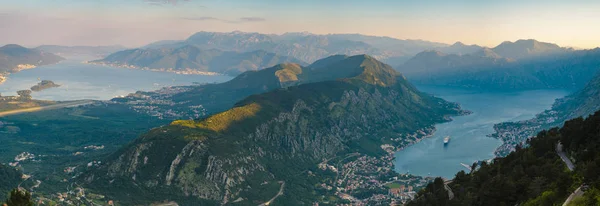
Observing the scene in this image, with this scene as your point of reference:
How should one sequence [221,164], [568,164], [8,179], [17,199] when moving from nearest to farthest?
1. [17,199]
2. [568,164]
3. [8,179]
4. [221,164]

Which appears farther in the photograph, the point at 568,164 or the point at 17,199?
the point at 568,164

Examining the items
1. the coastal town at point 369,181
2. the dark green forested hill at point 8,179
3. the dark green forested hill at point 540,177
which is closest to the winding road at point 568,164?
the dark green forested hill at point 540,177

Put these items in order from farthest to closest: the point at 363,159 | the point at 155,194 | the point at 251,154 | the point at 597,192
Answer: the point at 363,159, the point at 251,154, the point at 155,194, the point at 597,192

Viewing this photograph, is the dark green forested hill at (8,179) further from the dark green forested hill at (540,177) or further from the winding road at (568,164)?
the winding road at (568,164)

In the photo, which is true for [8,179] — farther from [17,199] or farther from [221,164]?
[17,199]

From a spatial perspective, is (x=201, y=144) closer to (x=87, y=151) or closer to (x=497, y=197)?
(x=87, y=151)

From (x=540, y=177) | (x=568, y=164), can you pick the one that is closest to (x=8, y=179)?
(x=540, y=177)

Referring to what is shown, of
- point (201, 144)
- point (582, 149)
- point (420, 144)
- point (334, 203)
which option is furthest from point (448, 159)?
point (582, 149)

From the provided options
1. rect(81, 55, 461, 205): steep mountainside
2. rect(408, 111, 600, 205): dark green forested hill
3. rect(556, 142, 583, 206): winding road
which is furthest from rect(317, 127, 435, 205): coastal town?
rect(556, 142, 583, 206): winding road
